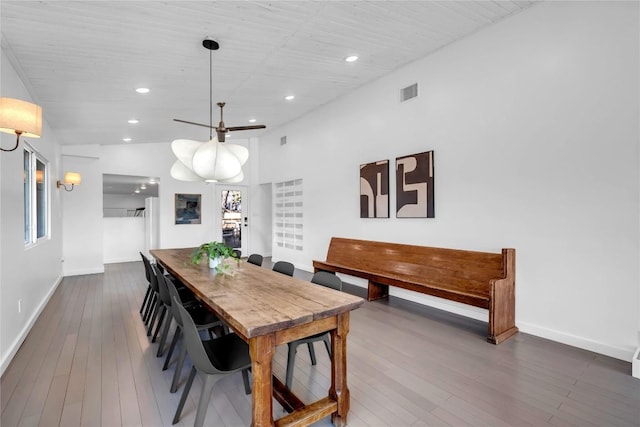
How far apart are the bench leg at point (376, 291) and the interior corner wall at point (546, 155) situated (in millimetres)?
290

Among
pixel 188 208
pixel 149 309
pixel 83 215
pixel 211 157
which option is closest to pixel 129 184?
pixel 188 208

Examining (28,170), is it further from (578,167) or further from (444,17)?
(578,167)

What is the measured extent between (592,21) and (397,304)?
361 centimetres

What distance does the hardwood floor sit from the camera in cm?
200

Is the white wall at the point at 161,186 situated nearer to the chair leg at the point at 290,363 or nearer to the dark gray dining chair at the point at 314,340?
the dark gray dining chair at the point at 314,340

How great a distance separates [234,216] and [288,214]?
2034mm

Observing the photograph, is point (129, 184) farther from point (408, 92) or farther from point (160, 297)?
point (408, 92)

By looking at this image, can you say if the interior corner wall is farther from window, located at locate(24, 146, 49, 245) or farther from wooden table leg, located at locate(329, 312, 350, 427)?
window, located at locate(24, 146, 49, 245)

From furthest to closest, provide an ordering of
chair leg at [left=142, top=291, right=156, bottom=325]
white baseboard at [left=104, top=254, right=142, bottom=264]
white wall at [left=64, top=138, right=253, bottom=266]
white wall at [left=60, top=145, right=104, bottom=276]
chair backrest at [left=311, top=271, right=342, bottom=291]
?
white baseboard at [left=104, top=254, right=142, bottom=264]
white wall at [left=64, top=138, right=253, bottom=266]
white wall at [left=60, top=145, right=104, bottom=276]
chair leg at [left=142, top=291, right=156, bottom=325]
chair backrest at [left=311, top=271, right=342, bottom=291]

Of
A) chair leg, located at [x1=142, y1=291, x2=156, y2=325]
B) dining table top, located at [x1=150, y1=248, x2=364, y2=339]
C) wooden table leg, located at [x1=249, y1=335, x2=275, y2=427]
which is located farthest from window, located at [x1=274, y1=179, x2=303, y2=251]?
wooden table leg, located at [x1=249, y1=335, x2=275, y2=427]

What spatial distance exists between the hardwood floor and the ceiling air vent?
3014 millimetres

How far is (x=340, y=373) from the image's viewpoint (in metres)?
1.92

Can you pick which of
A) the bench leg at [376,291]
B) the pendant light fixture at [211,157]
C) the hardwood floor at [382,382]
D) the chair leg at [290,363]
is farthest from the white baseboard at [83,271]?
→ the chair leg at [290,363]

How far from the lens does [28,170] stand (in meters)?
3.99
